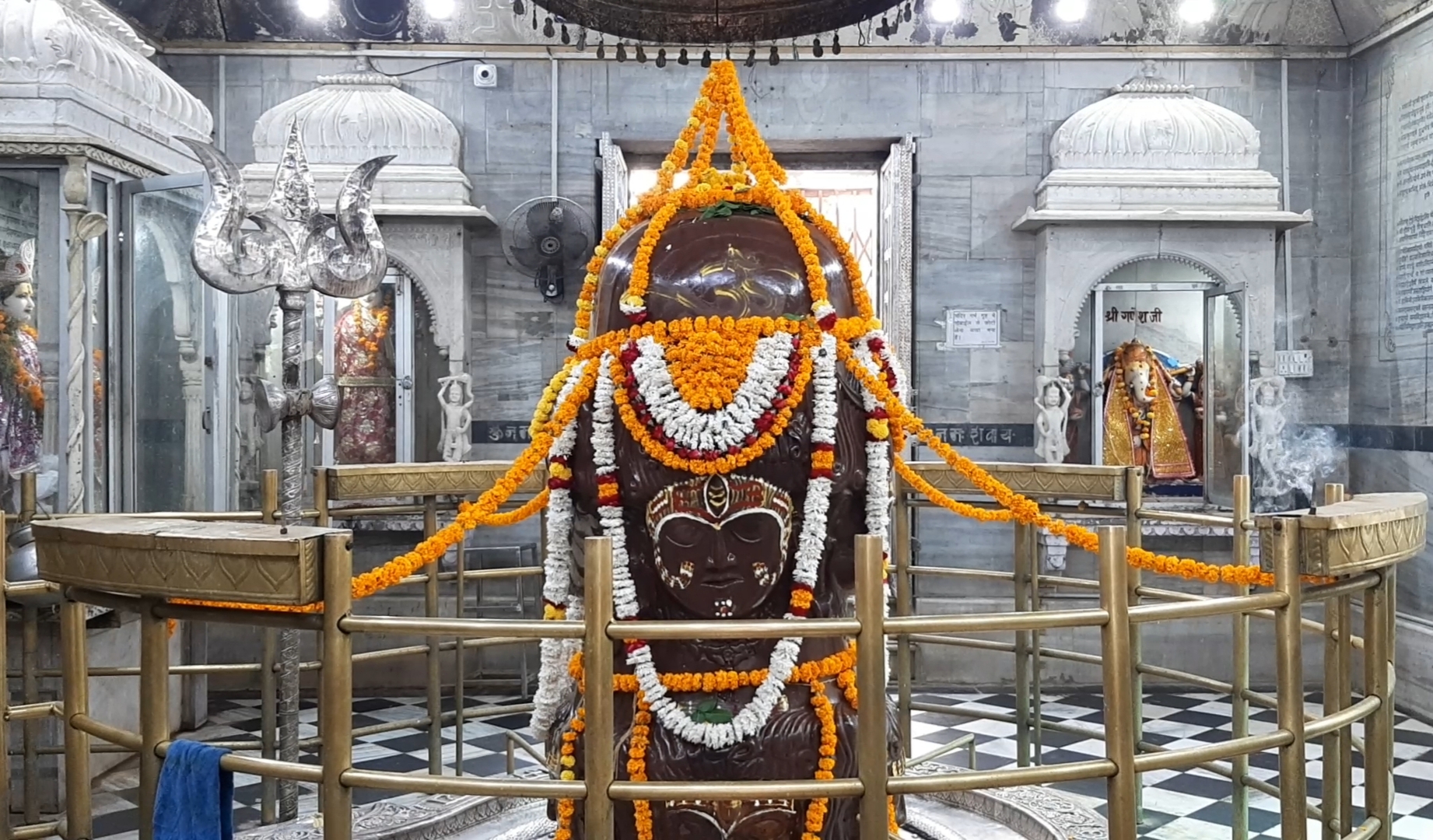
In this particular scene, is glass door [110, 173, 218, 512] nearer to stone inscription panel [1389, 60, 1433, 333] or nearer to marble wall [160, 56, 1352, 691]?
marble wall [160, 56, 1352, 691]

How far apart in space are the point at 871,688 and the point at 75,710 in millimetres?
1799

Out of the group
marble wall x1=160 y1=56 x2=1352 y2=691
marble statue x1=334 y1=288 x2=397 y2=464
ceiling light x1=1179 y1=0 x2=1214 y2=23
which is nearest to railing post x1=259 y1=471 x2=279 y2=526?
marble statue x1=334 y1=288 x2=397 y2=464

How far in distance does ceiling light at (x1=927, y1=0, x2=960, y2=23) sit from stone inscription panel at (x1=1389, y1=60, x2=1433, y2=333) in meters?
2.54

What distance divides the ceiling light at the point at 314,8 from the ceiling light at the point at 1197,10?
5.27 meters

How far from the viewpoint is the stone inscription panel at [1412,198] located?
20.7 ft

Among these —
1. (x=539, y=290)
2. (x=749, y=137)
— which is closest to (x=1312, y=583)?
(x=749, y=137)

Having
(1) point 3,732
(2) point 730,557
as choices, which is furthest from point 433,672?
(2) point 730,557

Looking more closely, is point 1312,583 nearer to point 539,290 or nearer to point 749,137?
point 749,137

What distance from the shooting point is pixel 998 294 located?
7.23 m

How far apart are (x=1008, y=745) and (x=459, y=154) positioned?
15.5 ft

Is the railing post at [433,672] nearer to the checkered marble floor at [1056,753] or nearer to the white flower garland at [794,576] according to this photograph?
the checkered marble floor at [1056,753]

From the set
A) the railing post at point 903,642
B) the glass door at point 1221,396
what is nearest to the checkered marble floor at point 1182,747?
the railing post at point 903,642

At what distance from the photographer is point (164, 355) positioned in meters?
6.06

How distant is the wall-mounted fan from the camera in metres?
7.07
